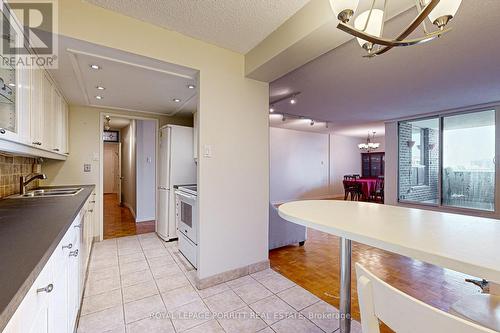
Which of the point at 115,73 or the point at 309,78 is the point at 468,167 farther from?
the point at 115,73

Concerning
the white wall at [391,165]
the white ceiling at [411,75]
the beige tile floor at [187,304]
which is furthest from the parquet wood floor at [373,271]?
the white wall at [391,165]

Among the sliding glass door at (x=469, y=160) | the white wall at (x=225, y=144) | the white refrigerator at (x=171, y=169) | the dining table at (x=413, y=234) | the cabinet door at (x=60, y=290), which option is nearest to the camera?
the dining table at (x=413, y=234)

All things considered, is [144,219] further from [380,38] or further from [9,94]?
[380,38]

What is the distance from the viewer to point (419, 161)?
18.0 ft

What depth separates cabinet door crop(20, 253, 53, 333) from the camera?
0.65 m

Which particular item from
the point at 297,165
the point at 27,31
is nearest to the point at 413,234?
the point at 27,31

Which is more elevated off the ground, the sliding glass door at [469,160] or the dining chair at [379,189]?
the sliding glass door at [469,160]

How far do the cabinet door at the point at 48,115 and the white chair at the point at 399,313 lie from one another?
2.65 metres

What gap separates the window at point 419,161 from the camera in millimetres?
5160

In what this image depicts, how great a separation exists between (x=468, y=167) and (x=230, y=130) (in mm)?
5261

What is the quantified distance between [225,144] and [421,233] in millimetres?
1830

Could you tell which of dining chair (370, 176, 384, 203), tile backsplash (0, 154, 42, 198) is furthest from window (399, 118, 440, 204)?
tile backsplash (0, 154, 42, 198)

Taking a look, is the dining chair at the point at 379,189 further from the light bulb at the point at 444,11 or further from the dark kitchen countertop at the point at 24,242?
the dark kitchen countertop at the point at 24,242

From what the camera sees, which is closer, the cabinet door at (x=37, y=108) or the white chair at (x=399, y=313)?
the white chair at (x=399, y=313)
